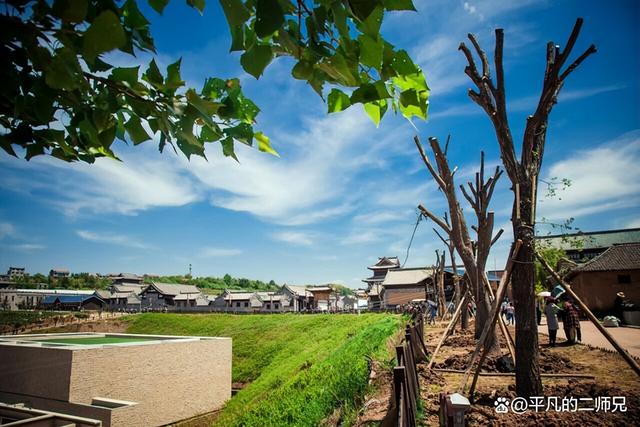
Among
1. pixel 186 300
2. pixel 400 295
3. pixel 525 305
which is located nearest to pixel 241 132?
Result: pixel 525 305

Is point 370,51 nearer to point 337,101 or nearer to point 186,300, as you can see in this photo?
point 337,101

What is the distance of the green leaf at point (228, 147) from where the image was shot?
4.69 feet

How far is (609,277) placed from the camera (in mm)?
24688

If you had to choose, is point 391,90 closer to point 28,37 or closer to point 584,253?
point 28,37

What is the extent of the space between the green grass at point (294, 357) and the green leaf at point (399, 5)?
6.35m

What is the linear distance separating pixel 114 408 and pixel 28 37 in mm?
17292

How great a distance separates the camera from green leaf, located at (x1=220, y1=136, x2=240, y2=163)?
4.69 ft

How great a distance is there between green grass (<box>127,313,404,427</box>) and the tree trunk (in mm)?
2867

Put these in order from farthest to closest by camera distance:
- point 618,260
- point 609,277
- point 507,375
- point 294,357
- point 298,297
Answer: point 298,297, point 618,260, point 609,277, point 294,357, point 507,375

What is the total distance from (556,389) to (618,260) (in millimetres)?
27378

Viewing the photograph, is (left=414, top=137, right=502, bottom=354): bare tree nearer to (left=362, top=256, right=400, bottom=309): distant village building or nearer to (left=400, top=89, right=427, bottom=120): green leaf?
(left=400, top=89, right=427, bottom=120): green leaf

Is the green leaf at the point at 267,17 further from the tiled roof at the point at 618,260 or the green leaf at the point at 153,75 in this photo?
the tiled roof at the point at 618,260

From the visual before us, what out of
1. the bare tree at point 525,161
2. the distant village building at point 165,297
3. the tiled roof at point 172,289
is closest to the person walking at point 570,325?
the bare tree at point 525,161

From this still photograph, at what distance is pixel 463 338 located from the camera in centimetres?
1094
